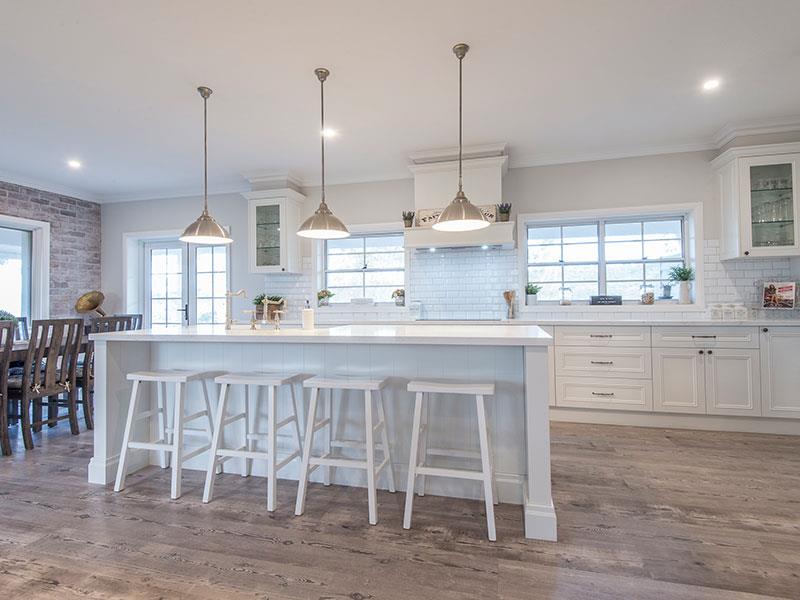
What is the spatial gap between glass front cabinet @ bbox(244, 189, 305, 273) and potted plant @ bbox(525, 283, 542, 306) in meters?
2.65

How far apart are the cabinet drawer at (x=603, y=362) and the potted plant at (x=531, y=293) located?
27.6 inches

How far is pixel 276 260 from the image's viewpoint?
4.95 m

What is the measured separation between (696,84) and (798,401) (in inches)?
105

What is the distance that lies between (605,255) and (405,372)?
3.01 metres

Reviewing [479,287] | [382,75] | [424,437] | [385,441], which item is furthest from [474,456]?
[479,287]

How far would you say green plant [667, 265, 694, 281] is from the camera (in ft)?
13.6

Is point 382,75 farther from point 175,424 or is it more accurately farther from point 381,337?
point 175,424

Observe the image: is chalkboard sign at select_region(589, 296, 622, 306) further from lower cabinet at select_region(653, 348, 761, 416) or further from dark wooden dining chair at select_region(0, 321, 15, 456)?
dark wooden dining chair at select_region(0, 321, 15, 456)

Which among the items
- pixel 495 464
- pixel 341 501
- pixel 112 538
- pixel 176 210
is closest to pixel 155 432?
pixel 112 538

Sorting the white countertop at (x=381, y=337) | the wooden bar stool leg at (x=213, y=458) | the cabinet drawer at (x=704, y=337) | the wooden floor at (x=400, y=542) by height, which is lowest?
the wooden floor at (x=400, y=542)

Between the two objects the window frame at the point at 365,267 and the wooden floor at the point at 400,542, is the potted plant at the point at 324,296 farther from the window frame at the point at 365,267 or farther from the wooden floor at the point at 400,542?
the wooden floor at the point at 400,542

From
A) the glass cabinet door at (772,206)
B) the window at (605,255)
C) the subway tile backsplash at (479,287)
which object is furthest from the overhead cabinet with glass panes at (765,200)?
the window at (605,255)

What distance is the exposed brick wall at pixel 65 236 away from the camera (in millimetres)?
4918

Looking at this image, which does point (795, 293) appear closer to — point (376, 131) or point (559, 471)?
point (559, 471)
